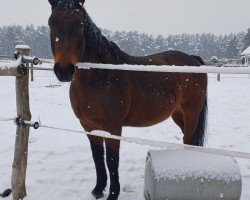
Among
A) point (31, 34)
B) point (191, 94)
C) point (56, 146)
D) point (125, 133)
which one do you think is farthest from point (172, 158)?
point (31, 34)

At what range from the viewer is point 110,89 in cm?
292

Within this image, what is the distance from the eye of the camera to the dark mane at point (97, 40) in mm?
2803

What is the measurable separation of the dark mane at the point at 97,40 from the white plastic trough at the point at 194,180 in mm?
1216

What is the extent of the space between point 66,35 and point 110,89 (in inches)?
Answer: 28.5

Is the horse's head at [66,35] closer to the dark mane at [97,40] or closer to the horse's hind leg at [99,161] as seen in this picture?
the dark mane at [97,40]

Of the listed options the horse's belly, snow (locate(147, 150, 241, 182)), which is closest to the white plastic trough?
snow (locate(147, 150, 241, 182))

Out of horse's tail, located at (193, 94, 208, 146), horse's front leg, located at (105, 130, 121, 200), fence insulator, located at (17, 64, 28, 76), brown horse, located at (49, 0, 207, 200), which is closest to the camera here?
brown horse, located at (49, 0, 207, 200)

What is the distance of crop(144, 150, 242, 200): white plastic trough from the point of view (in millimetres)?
2656

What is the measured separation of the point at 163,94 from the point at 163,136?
2283 millimetres

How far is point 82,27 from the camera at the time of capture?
2619mm

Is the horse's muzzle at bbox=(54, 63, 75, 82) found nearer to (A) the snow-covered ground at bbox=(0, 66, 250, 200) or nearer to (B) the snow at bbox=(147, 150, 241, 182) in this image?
(B) the snow at bbox=(147, 150, 241, 182)

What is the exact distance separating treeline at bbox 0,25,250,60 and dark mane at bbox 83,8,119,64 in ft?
207

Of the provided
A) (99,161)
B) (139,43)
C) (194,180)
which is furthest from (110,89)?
(139,43)

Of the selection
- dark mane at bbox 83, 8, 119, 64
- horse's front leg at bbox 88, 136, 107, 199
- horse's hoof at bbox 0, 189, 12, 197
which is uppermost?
dark mane at bbox 83, 8, 119, 64
